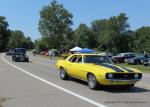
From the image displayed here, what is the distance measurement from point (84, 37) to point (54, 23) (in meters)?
43.7

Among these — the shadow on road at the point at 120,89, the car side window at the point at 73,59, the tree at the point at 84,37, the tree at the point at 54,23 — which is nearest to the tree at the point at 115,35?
the tree at the point at 84,37

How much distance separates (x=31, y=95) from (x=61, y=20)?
8287 cm

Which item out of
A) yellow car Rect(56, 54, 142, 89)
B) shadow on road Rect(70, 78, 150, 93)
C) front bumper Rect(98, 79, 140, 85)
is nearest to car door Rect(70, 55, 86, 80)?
yellow car Rect(56, 54, 142, 89)

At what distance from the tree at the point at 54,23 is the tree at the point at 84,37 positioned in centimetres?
3935

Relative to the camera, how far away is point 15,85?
15.7 metres

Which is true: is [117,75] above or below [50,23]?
below

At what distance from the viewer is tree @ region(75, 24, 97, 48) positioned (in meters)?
137

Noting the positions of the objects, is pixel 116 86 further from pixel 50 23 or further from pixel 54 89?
pixel 50 23

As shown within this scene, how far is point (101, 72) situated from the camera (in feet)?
45.7

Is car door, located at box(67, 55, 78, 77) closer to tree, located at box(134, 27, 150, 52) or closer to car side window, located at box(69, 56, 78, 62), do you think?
car side window, located at box(69, 56, 78, 62)

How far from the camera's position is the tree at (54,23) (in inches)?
3674

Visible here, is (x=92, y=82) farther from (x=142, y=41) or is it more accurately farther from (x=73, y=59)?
(x=142, y=41)

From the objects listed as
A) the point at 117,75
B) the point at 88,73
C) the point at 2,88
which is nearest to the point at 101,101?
the point at 117,75

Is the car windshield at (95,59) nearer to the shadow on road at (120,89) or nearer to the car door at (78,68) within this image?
the car door at (78,68)
